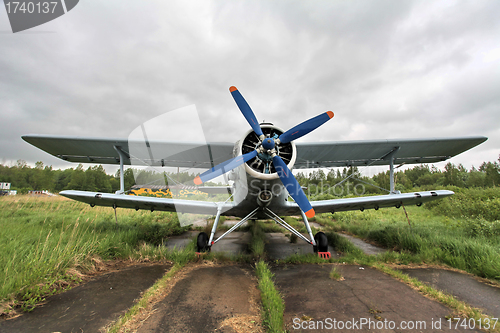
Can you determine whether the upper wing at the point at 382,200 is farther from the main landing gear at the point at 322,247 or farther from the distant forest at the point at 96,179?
the distant forest at the point at 96,179

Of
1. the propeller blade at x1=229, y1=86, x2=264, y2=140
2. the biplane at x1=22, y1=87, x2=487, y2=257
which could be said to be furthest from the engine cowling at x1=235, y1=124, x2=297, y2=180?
the propeller blade at x1=229, y1=86, x2=264, y2=140

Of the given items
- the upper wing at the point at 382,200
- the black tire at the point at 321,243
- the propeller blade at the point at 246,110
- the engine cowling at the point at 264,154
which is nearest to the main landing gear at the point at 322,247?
the black tire at the point at 321,243

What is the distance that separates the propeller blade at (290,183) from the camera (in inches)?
173

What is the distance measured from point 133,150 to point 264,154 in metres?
4.79

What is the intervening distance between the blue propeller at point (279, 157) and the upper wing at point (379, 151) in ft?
6.64

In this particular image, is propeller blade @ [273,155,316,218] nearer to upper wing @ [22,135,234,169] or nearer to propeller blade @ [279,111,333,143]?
propeller blade @ [279,111,333,143]

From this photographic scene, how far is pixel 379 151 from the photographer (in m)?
7.30

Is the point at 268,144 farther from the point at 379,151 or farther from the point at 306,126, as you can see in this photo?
the point at 379,151

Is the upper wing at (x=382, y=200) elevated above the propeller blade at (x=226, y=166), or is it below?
below

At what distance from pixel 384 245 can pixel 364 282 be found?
458 cm

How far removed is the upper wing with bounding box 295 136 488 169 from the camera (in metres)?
6.64

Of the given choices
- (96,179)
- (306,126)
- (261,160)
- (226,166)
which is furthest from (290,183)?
(96,179)

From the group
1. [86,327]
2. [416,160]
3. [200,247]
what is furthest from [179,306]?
[416,160]

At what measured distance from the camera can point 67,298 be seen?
3006 mm
